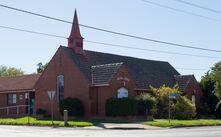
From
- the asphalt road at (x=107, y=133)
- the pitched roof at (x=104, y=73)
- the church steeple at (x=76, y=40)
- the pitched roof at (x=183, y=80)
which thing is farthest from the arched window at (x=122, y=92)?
the asphalt road at (x=107, y=133)

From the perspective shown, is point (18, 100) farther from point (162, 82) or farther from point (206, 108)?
point (206, 108)

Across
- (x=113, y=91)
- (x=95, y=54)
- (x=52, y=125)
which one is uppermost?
(x=95, y=54)

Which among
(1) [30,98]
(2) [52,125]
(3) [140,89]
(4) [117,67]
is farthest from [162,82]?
(2) [52,125]

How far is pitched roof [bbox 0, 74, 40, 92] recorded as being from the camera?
57.0m

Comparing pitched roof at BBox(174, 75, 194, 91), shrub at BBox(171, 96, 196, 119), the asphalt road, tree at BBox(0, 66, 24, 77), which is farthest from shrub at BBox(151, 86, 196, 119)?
tree at BBox(0, 66, 24, 77)

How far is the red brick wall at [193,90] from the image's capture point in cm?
5816

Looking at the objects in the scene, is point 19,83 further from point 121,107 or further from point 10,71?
point 10,71

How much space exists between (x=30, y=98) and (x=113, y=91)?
533 inches

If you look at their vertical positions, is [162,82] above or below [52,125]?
above

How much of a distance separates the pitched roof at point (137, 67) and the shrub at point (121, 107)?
4.12 meters

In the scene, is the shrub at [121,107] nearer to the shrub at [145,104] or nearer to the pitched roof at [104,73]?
the shrub at [145,104]

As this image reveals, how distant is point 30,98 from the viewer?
5662 centimetres

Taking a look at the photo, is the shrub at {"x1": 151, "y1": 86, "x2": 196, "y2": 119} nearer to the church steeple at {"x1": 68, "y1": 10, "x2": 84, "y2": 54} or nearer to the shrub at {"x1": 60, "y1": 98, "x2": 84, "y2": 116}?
the shrub at {"x1": 60, "y1": 98, "x2": 84, "y2": 116}

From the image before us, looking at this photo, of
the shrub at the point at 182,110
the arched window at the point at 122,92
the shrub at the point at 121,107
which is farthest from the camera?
the shrub at the point at 182,110
